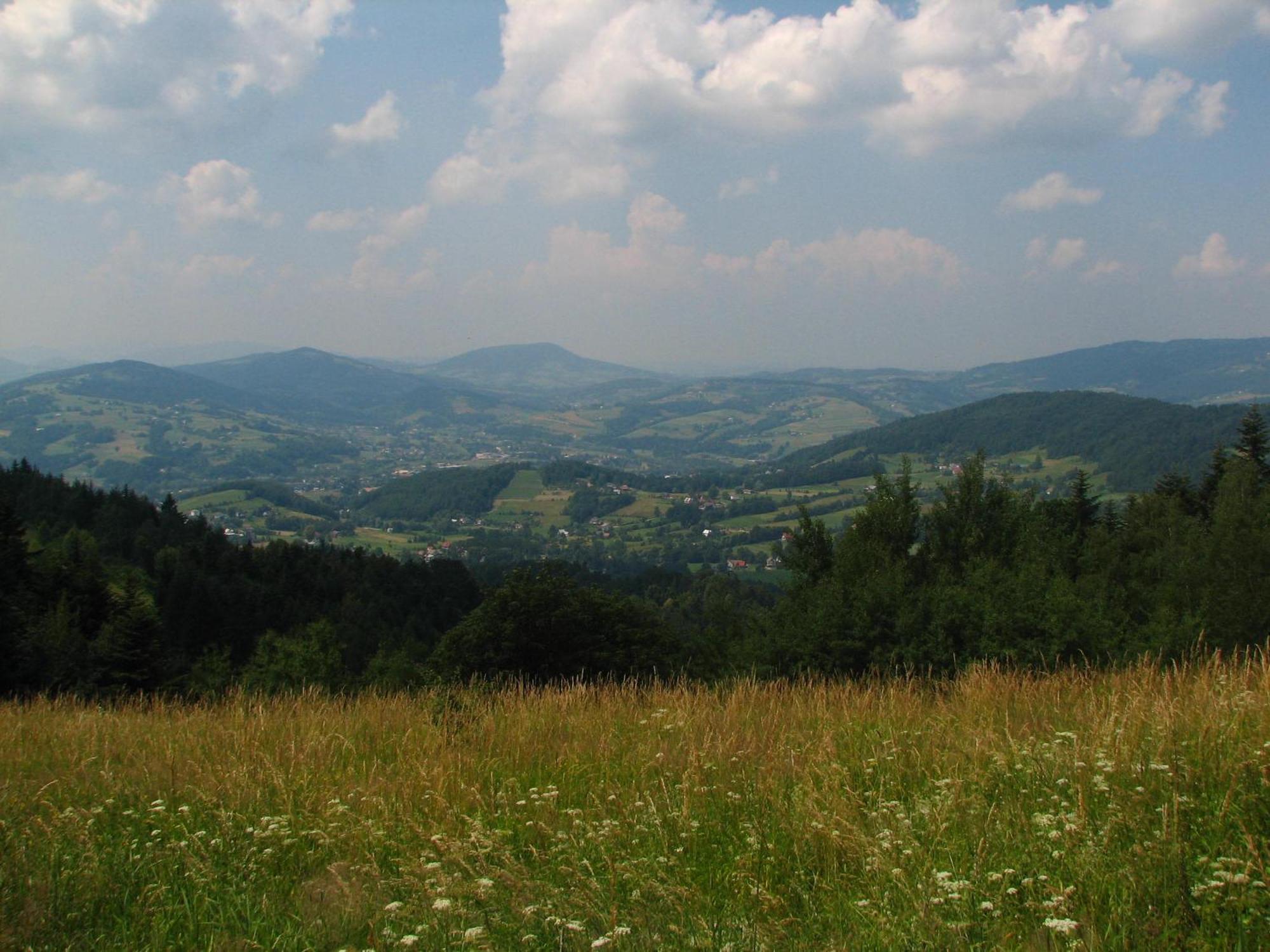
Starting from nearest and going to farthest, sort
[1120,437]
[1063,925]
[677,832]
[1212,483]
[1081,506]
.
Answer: [1063,925], [677,832], [1212,483], [1081,506], [1120,437]

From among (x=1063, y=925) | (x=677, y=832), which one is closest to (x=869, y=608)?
(x=677, y=832)

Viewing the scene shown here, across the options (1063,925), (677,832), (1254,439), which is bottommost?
(1254,439)

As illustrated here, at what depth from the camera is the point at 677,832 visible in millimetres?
3619

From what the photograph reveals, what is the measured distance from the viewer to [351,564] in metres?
76.8

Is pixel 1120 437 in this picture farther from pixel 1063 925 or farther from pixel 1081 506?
pixel 1063 925

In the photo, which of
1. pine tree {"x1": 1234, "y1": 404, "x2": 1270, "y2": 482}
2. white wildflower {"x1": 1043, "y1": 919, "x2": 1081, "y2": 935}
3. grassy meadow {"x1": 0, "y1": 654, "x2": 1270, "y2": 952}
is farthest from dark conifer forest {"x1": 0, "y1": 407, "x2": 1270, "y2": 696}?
white wildflower {"x1": 1043, "y1": 919, "x2": 1081, "y2": 935}

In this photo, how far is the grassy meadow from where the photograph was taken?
274 centimetres

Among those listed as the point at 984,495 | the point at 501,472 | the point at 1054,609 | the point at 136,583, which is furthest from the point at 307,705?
the point at 501,472

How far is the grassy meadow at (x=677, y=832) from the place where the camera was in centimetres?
A: 274

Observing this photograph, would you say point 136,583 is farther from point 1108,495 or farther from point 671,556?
point 1108,495

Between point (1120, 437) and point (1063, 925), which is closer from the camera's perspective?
point (1063, 925)

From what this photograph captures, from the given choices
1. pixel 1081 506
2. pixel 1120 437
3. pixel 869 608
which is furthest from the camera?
pixel 1120 437

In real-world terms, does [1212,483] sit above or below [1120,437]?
above

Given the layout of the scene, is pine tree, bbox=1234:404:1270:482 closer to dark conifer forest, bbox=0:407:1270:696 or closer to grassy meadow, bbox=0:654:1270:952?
dark conifer forest, bbox=0:407:1270:696
